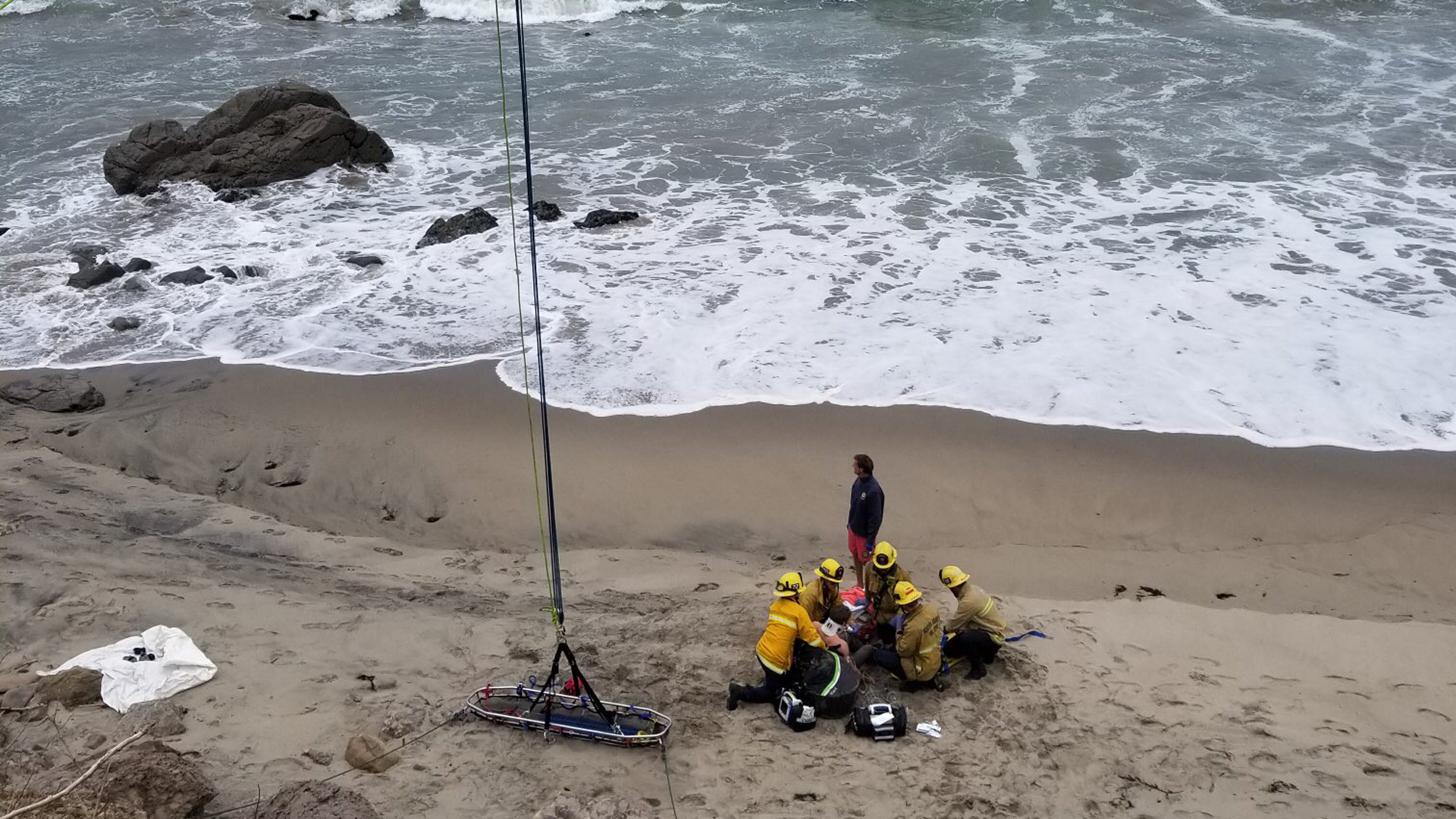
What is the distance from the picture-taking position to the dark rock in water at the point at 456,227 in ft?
43.6

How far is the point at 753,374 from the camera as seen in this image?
33.4 ft

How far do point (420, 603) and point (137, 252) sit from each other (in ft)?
28.2

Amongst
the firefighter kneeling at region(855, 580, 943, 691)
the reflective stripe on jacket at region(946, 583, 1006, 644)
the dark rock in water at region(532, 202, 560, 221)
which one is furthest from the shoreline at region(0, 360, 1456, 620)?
Result: the dark rock in water at region(532, 202, 560, 221)

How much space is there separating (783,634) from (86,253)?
10.9 meters

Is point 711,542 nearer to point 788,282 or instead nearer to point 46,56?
point 788,282

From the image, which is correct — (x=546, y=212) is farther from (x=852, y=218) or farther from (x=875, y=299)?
(x=875, y=299)

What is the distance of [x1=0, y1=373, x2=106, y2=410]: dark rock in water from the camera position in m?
9.52

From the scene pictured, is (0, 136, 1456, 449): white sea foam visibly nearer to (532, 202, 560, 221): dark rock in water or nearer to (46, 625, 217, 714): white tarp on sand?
(532, 202, 560, 221): dark rock in water

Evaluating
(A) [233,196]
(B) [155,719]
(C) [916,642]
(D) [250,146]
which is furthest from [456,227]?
(C) [916,642]

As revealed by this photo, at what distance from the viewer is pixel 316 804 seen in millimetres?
4781

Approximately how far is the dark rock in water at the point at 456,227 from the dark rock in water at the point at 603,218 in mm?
1144

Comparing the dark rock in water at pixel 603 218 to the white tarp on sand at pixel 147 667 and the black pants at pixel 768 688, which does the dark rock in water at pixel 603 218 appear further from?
the black pants at pixel 768 688

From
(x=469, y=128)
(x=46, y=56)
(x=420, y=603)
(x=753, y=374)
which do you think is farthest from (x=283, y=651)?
(x=46, y=56)

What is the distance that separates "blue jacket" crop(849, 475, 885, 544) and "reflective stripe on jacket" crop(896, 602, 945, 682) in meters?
1.05
